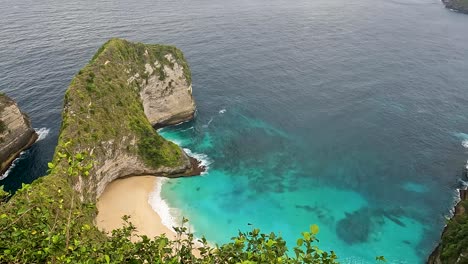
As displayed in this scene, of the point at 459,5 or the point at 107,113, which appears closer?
the point at 107,113

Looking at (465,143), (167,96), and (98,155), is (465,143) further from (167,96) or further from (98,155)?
(98,155)

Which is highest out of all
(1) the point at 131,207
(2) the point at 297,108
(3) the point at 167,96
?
(3) the point at 167,96

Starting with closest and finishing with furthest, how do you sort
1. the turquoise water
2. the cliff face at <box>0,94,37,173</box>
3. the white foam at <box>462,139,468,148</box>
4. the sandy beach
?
the sandy beach < the turquoise water < the cliff face at <box>0,94,37,173</box> < the white foam at <box>462,139,468,148</box>

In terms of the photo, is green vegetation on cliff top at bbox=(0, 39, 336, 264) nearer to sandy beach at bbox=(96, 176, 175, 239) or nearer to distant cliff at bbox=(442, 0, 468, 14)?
sandy beach at bbox=(96, 176, 175, 239)

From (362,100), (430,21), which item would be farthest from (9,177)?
(430,21)

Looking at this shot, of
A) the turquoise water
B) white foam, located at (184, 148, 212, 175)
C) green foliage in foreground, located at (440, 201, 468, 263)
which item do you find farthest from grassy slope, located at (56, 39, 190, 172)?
Result: green foliage in foreground, located at (440, 201, 468, 263)

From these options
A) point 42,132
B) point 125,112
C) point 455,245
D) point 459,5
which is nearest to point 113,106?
point 125,112
